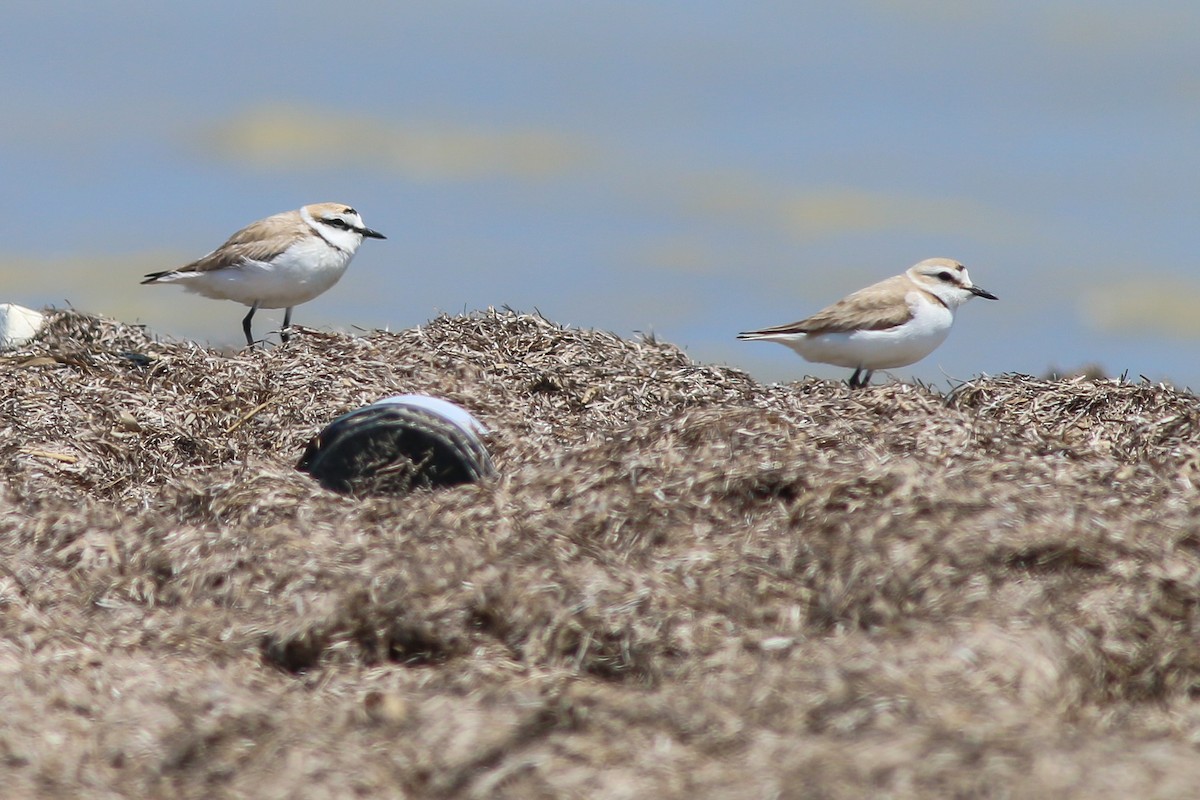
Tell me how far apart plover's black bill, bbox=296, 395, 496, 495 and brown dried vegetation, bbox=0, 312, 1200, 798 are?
204 millimetres

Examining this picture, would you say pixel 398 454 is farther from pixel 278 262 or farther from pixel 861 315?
pixel 278 262

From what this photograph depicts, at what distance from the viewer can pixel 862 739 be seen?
11.3 feet

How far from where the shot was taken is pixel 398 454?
629 cm

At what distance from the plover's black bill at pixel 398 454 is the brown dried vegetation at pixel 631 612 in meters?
0.20

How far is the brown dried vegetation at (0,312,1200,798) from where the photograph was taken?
350 centimetres

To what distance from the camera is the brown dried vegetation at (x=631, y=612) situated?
3504 millimetres

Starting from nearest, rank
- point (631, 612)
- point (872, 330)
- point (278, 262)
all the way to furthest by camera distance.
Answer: point (631, 612)
point (872, 330)
point (278, 262)

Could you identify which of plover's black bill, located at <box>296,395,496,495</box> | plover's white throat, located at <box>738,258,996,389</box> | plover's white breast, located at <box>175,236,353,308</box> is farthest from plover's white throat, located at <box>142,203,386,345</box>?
plover's black bill, located at <box>296,395,496,495</box>

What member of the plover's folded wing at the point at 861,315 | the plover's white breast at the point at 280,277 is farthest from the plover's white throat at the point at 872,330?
the plover's white breast at the point at 280,277

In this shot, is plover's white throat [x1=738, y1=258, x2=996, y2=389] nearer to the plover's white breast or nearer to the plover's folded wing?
the plover's folded wing

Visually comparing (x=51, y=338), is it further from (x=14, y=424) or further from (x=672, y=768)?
(x=672, y=768)

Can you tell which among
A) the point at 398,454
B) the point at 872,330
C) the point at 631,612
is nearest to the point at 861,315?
the point at 872,330

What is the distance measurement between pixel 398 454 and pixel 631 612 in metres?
2.10

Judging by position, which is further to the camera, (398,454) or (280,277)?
(280,277)
